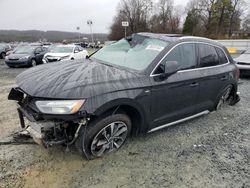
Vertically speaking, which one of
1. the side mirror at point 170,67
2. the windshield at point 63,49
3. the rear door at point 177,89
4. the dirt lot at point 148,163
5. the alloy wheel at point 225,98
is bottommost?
the dirt lot at point 148,163

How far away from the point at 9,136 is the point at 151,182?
8.37 feet

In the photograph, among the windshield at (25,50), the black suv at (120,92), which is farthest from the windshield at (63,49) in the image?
the black suv at (120,92)

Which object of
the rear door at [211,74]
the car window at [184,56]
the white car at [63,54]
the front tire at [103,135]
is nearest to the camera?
the front tire at [103,135]

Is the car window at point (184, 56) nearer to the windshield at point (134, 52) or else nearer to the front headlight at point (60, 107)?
the windshield at point (134, 52)

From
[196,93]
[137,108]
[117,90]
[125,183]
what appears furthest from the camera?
[196,93]

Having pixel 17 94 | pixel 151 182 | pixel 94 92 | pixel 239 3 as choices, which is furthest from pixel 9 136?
pixel 239 3

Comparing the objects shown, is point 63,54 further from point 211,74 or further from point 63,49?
point 211,74

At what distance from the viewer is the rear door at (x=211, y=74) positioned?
416cm

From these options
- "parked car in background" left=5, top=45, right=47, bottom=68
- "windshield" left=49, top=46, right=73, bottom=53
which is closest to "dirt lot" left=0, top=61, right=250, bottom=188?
"windshield" left=49, top=46, right=73, bottom=53

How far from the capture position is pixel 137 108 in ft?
10.8

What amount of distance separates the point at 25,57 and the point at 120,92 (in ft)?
41.8

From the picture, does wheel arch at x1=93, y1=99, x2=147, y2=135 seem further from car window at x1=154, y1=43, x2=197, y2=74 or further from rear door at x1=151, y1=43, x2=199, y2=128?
car window at x1=154, y1=43, x2=197, y2=74

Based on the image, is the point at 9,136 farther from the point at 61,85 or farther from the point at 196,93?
the point at 196,93

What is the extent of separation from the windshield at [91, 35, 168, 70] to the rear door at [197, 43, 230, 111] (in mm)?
925
